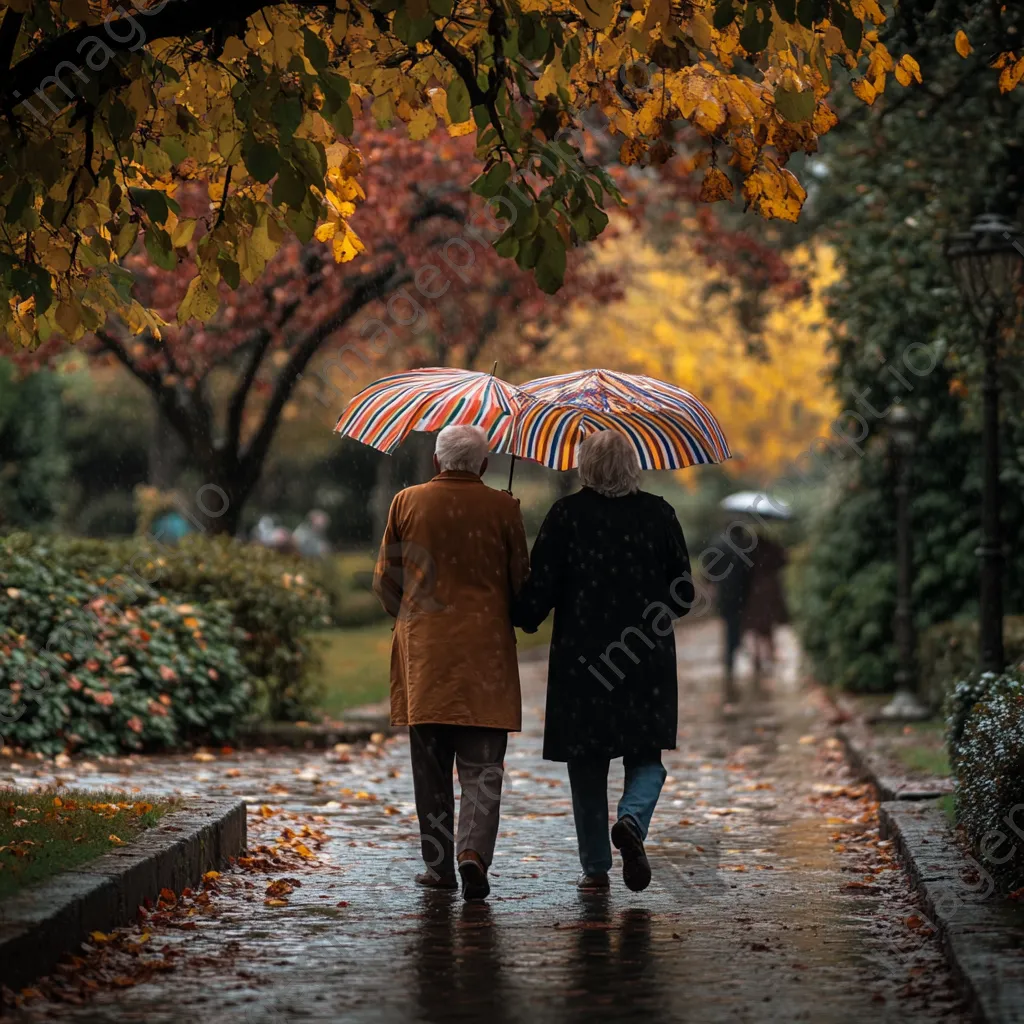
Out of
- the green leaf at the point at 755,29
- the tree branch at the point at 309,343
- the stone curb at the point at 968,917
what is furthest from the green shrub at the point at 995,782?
the tree branch at the point at 309,343

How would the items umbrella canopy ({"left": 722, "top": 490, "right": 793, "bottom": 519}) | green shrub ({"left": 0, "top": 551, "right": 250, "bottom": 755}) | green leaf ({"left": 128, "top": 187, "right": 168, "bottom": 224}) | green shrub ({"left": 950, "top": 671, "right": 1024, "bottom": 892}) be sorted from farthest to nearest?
1. umbrella canopy ({"left": 722, "top": 490, "right": 793, "bottom": 519})
2. green shrub ({"left": 0, "top": 551, "right": 250, "bottom": 755})
3. green shrub ({"left": 950, "top": 671, "right": 1024, "bottom": 892})
4. green leaf ({"left": 128, "top": 187, "right": 168, "bottom": 224})

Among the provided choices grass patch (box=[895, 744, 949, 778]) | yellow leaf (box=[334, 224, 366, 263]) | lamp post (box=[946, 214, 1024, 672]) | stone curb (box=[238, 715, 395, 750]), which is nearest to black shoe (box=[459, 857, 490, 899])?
yellow leaf (box=[334, 224, 366, 263])

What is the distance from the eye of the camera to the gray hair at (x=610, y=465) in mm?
7418

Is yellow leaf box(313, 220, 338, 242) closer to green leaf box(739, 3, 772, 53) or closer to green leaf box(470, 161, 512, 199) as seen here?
green leaf box(470, 161, 512, 199)

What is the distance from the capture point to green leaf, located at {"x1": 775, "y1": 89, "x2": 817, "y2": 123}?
667cm

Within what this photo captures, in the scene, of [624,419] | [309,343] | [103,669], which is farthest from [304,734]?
[624,419]

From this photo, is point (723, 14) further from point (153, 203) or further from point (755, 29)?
point (153, 203)

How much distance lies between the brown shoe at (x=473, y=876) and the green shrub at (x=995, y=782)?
80.0 inches

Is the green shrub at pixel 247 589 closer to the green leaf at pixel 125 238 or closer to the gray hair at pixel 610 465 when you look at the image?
the green leaf at pixel 125 238

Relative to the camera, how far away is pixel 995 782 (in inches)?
273

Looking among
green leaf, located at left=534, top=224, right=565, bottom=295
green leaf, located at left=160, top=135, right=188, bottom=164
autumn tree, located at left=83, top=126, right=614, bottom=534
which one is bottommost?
green leaf, located at left=534, top=224, right=565, bottom=295

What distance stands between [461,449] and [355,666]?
53.5 feet

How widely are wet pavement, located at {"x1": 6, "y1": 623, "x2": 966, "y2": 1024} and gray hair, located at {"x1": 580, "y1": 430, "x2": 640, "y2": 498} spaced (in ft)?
5.67

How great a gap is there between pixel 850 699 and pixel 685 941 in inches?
443
